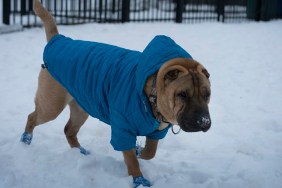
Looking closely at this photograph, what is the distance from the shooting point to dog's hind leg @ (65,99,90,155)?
3.93m

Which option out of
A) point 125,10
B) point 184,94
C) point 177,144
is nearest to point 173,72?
point 184,94

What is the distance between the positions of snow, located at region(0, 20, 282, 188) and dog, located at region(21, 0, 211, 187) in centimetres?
22

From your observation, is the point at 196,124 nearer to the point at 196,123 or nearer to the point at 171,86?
the point at 196,123

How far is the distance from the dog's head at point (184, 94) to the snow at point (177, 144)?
2.30 ft

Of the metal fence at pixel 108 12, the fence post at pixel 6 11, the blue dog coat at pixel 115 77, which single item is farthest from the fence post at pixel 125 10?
the blue dog coat at pixel 115 77

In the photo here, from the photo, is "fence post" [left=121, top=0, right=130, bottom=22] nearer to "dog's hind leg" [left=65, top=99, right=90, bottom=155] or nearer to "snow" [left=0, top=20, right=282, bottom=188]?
"snow" [left=0, top=20, right=282, bottom=188]

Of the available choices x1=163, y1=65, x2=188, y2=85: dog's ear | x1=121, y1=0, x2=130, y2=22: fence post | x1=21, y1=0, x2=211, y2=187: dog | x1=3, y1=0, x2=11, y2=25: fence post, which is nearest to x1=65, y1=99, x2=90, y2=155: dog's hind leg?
x1=21, y1=0, x2=211, y2=187: dog

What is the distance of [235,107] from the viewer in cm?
536

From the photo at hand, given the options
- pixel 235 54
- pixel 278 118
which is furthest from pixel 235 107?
pixel 235 54

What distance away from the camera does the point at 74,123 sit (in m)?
3.97

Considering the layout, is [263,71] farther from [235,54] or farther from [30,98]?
[30,98]

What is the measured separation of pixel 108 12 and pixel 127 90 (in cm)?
920

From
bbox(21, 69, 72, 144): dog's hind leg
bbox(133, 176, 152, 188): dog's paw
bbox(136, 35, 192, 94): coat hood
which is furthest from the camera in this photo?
bbox(21, 69, 72, 144): dog's hind leg

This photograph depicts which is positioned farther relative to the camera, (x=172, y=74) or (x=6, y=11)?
(x=6, y=11)
